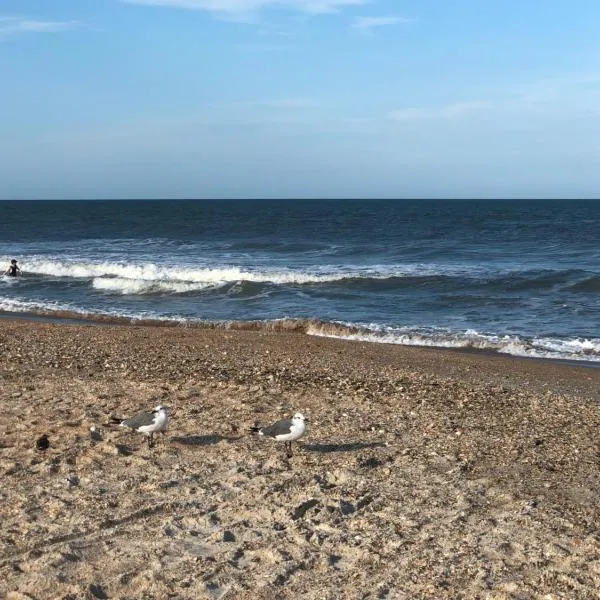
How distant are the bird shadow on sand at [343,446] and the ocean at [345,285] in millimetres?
8964

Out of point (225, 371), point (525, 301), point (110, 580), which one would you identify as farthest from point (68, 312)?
point (110, 580)

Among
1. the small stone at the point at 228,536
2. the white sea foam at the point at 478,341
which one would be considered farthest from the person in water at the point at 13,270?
the small stone at the point at 228,536

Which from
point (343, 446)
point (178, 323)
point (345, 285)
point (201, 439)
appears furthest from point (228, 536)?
point (345, 285)

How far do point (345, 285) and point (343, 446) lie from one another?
19071mm

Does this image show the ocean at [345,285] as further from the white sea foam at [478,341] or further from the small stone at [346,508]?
the small stone at [346,508]

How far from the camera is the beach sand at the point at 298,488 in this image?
5672mm

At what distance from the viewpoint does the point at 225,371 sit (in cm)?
1264

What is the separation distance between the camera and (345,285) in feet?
90.6

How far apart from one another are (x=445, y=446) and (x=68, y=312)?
50.7 ft

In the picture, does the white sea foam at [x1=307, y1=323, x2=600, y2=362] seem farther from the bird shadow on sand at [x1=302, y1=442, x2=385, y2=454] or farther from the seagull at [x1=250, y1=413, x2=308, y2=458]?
the seagull at [x1=250, y1=413, x2=308, y2=458]

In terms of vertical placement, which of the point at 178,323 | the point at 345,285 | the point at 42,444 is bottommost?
the point at 178,323

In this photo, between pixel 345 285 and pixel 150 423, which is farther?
pixel 345 285

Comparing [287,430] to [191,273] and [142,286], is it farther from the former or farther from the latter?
[191,273]

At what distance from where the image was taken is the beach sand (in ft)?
18.6
